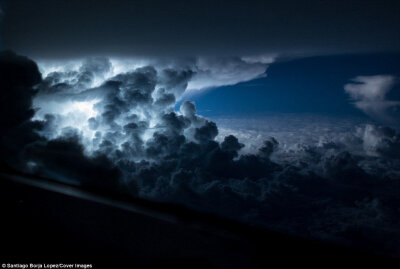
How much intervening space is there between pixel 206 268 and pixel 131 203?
2.06 feet

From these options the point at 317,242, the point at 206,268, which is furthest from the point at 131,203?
the point at 317,242

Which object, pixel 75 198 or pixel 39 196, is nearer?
pixel 75 198

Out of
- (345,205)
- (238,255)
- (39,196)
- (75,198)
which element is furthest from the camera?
(345,205)

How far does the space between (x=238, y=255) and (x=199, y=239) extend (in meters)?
0.20

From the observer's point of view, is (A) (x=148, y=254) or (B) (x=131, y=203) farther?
(B) (x=131, y=203)

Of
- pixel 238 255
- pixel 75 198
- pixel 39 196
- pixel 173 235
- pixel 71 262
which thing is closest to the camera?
pixel 238 255

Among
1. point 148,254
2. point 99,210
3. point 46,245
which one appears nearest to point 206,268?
point 148,254

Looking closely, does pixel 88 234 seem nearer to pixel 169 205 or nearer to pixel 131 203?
pixel 131 203

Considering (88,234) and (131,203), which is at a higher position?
(131,203)

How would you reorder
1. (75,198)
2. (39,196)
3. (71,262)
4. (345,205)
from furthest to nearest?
(345,205) → (39,196) → (75,198) → (71,262)

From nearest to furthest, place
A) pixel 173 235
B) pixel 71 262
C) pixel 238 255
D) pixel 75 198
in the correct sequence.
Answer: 1. pixel 238 255
2. pixel 173 235
3. pixel 71 262
4. pixel 75 198

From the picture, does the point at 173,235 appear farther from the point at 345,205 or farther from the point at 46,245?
the point at 345,205

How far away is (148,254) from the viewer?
1.18 m

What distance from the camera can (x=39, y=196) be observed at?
1580 millimetres
